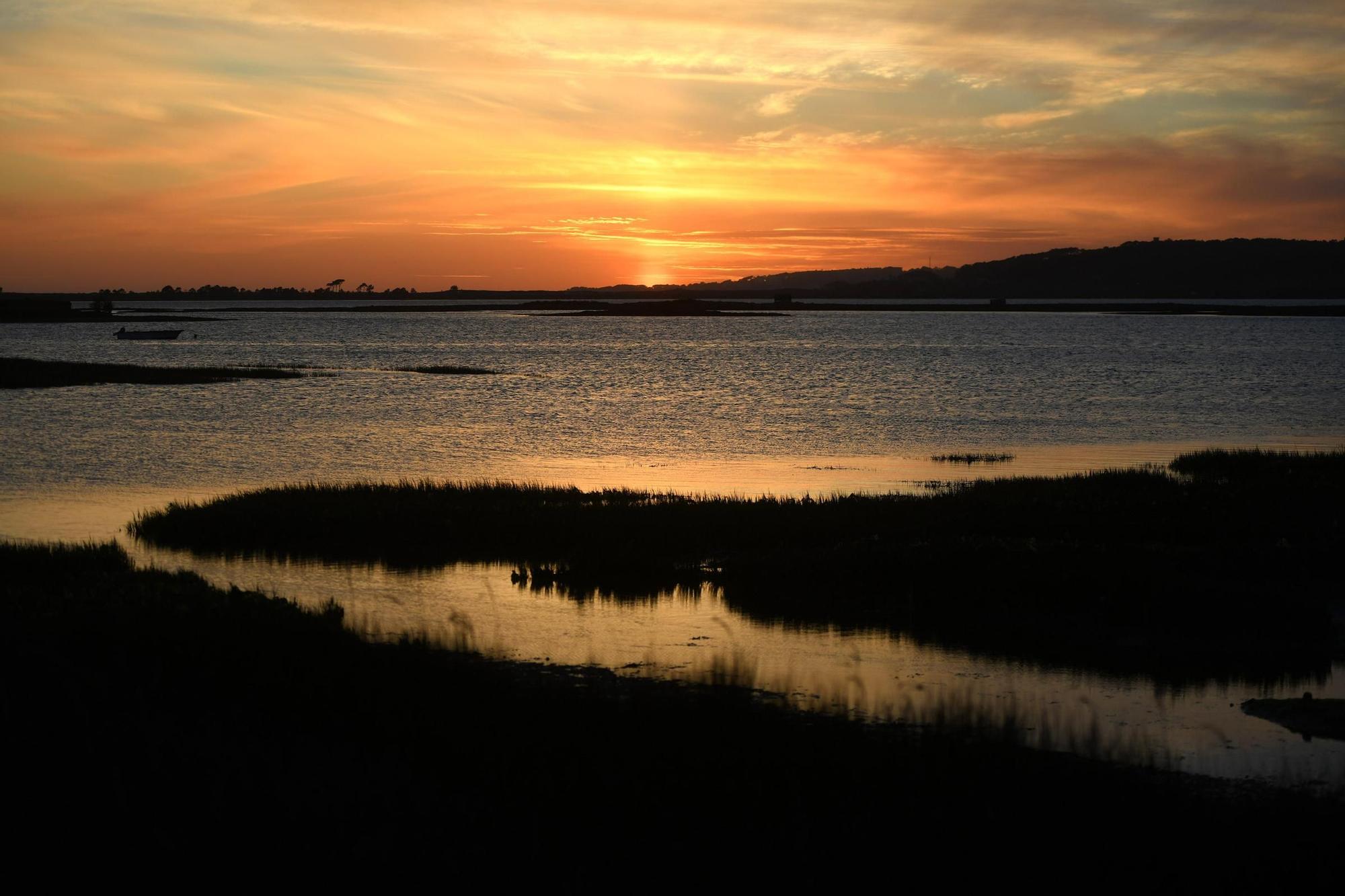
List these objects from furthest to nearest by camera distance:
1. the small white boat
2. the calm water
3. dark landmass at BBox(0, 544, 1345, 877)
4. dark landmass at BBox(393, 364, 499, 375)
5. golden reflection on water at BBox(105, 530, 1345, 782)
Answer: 1. the small white boat
2. dark landmass at BBox(393, 364, 499, 375)
3. the calm water
4. golden reflection on water at BBox(105, 530, 1345, 782)
5. dark landmass at BBox(0, 544, 1345, 877)

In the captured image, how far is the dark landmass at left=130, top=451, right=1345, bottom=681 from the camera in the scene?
19625 millimetres

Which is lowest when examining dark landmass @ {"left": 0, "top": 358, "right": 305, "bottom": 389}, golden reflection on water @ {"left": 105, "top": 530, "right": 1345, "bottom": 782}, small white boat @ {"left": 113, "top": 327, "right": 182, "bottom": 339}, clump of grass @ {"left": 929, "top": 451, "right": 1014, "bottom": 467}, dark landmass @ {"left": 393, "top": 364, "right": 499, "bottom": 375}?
golden reflection on water @ {"left": 105, "top": 530, "right": 1345, "bottom": 782}

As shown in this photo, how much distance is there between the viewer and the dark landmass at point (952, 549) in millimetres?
19625

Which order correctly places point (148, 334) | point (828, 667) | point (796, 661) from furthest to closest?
1. point (148, 334)
2. point (796, 661)
3. point (828, 667)

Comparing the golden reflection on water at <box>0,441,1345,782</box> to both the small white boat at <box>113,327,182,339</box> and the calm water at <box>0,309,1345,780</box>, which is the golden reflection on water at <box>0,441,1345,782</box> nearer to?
the calm water at <box>0,309,1345,780</box>

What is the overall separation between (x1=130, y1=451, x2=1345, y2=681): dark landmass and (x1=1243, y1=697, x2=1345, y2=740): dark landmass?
1.84 meters

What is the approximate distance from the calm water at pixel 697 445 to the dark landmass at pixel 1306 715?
0.76 ft

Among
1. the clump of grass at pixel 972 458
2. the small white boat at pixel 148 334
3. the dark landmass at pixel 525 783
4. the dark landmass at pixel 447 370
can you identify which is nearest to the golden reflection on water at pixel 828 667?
the dark landmass at pixel 525 783

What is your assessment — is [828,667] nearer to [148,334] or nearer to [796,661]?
[796,661]

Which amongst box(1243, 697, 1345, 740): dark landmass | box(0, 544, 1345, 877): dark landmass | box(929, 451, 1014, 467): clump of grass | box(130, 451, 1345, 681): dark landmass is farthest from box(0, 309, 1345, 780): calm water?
box(0, 544, 1345, 877): dark landmass

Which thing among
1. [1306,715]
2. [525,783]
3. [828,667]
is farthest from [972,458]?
[525,783]

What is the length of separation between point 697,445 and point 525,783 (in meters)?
36.8

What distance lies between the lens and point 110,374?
76.2 metres

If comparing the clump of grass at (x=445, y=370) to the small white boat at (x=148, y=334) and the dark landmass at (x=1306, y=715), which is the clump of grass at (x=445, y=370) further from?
the dark landmass at (x=1306, y=715)
